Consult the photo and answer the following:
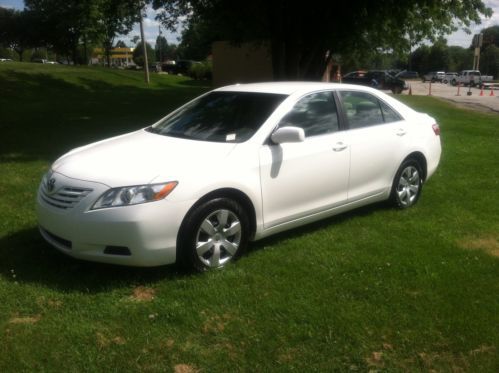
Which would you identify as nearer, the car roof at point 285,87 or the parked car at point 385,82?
the car roof at point 285,87

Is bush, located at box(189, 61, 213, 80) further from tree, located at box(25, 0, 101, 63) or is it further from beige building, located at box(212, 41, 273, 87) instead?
beige building, located at box(212, 41, 273, 87)

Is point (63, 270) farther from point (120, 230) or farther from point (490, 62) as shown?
point (490, 62)

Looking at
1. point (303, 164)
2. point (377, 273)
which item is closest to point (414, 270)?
point (377, 273)

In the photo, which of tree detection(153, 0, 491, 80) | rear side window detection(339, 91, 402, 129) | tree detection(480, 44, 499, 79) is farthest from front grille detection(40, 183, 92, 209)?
tree detection(480, 44, 499, 79)

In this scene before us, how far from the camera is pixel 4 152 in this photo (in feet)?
31.1

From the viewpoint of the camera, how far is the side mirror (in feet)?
15.1

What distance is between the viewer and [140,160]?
14.4 ft

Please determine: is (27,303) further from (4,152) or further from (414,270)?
(4,152)

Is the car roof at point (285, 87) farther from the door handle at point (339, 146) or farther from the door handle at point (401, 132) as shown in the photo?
the door handle at point (401, 132)

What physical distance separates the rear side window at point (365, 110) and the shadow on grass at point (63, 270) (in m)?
1.69

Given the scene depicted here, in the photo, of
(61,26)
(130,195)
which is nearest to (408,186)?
(130,195)

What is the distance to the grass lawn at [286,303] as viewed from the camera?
3.30 metres

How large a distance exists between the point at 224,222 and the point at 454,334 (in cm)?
191

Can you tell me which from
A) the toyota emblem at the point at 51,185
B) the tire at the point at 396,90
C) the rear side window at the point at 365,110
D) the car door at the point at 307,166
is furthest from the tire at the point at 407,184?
the tire at the point at 396,90
